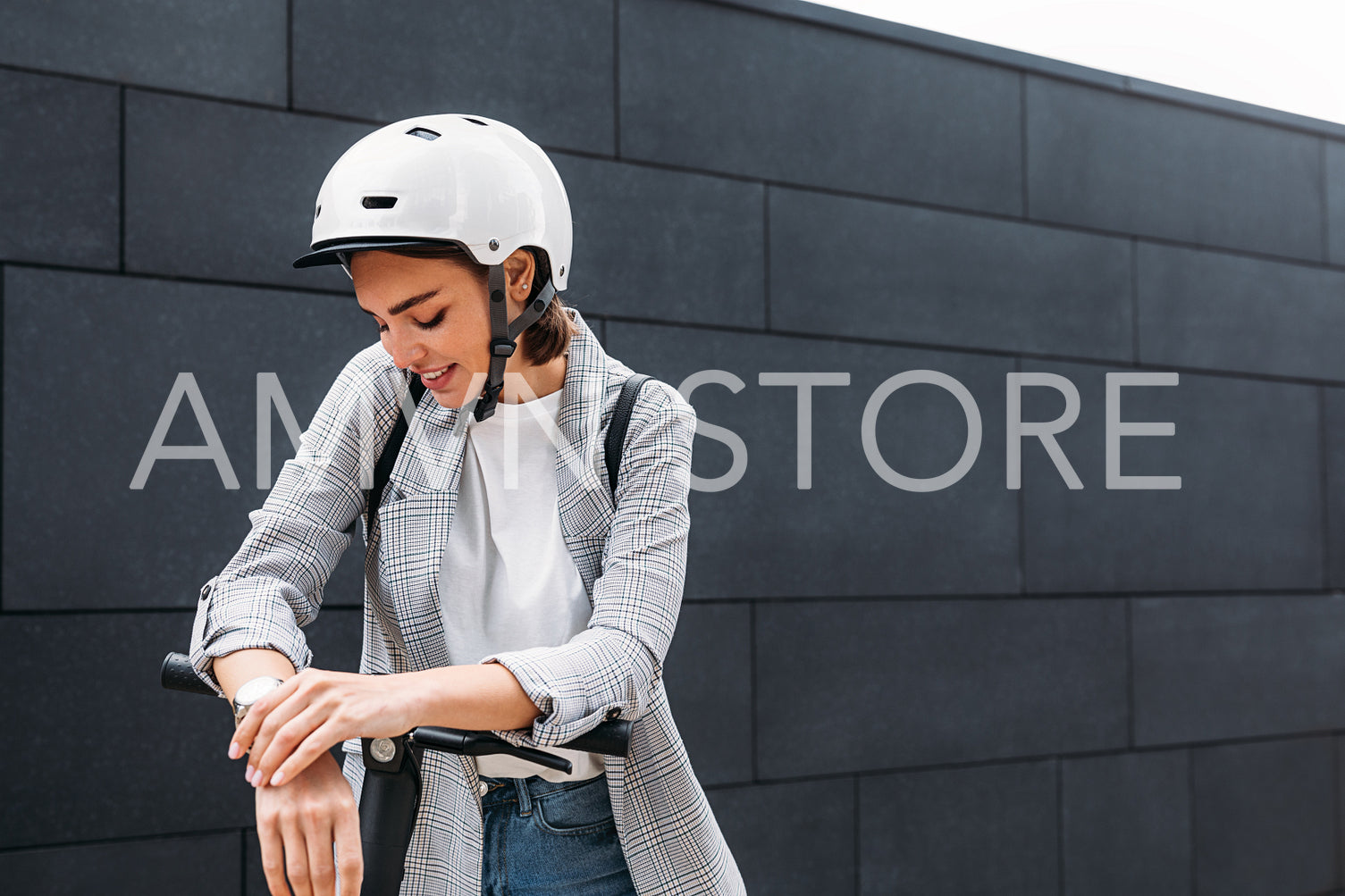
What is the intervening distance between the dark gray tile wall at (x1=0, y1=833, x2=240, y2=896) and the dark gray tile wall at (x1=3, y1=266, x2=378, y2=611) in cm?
72

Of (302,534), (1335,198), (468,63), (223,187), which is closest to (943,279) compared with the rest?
(468,63)

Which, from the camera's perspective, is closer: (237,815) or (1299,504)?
(237,815)

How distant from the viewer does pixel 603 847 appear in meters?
2.12

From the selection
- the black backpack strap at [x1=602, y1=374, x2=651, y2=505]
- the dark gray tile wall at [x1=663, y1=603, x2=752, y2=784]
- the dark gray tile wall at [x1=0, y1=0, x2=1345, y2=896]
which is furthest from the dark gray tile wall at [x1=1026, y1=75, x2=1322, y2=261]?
the black backpack strap at [x1=602, y1=374, x2=651, y2=505]

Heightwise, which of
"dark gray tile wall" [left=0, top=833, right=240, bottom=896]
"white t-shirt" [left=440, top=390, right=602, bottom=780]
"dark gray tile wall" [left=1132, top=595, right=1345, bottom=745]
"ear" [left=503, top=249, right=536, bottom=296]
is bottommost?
"dark gray tile wall" [left=0, top=833, right=240, bottom=896]

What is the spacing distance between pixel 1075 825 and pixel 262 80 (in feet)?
14.4

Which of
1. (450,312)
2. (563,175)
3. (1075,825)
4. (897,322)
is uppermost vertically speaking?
(563,175)

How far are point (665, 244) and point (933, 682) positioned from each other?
209 centimetres

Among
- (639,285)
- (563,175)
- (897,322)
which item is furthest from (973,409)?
(563,175)

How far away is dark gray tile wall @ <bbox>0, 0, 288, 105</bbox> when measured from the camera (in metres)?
3.51

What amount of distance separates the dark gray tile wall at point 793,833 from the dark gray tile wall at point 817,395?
0.02 meters

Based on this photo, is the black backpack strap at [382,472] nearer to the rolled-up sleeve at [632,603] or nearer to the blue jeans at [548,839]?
the rolled-up sleeve at [632,603]

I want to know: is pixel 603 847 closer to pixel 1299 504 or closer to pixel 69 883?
pixel 69 883

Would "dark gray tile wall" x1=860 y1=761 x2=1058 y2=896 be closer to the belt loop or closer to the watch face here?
the belt loop
